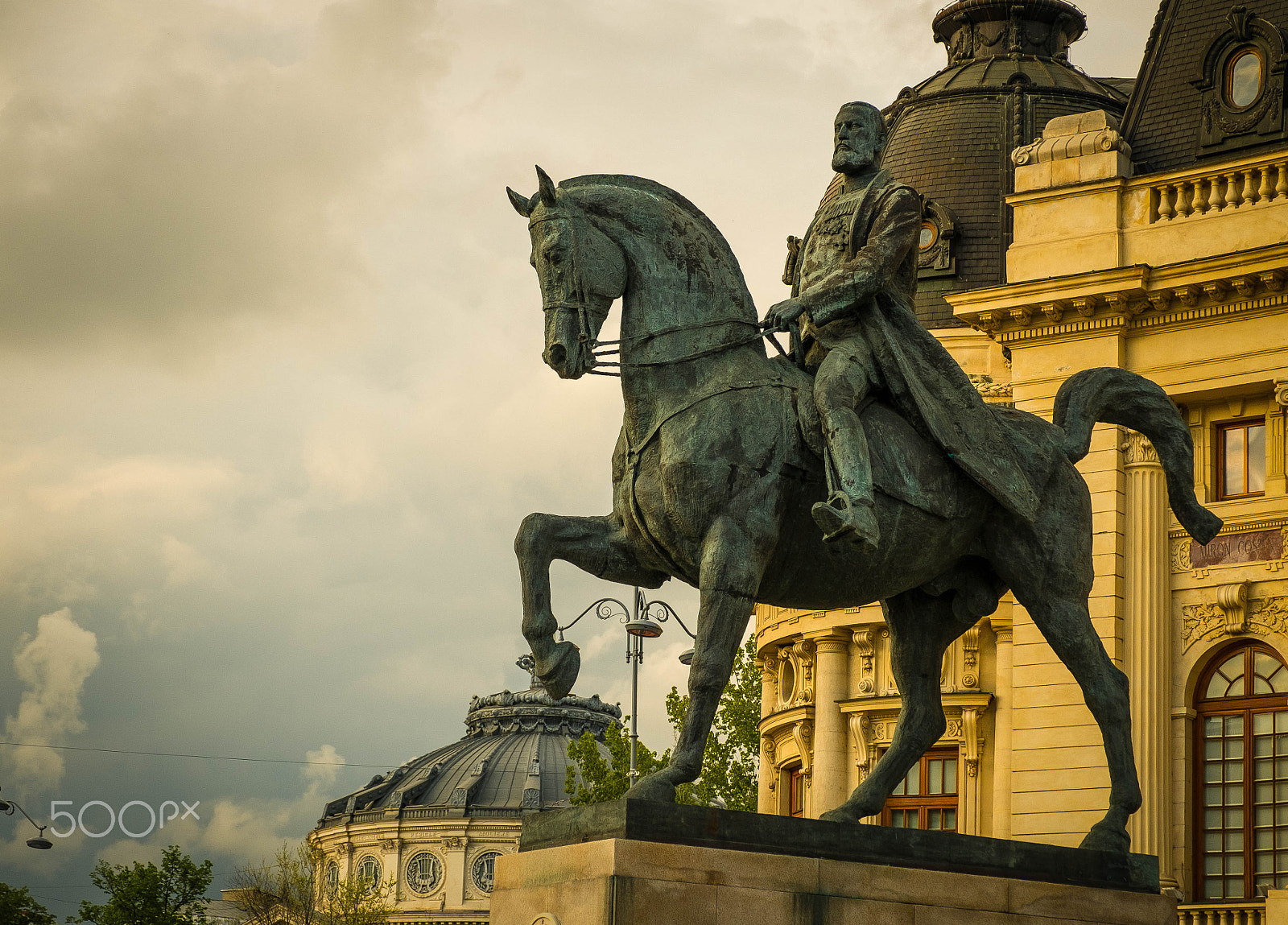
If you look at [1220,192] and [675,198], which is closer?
[675,198]

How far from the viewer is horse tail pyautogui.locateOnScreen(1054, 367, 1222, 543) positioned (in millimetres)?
12000

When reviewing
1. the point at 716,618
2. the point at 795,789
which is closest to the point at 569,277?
the point at 716,618

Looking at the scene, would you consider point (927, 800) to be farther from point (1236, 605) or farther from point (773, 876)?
point (773, 876)

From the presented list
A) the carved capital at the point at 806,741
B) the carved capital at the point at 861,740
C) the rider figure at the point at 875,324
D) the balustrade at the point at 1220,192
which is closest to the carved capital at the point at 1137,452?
the balustrade at the point at 1220,192

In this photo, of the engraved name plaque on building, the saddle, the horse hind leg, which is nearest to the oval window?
the engraved name plaque on building

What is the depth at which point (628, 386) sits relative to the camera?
10555mm

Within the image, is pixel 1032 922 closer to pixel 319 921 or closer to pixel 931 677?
pixel 931 677

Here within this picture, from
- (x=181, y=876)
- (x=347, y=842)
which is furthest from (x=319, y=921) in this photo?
(x=347, y=842)

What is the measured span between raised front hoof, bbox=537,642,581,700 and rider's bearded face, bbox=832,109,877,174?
323 cm

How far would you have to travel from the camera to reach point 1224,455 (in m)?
29.8

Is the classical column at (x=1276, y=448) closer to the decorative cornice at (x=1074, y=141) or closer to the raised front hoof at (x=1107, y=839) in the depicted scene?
the decorative cornice at (x=1074, y=141)

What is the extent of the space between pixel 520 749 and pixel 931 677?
119 metres

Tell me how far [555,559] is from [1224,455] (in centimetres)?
2133

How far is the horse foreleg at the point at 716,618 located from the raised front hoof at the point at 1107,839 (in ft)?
8.49
